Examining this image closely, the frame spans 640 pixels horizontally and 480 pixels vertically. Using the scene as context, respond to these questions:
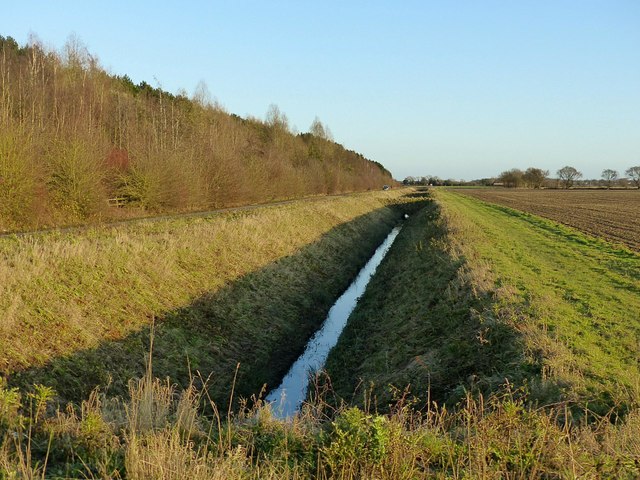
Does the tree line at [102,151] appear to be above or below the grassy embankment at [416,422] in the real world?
above

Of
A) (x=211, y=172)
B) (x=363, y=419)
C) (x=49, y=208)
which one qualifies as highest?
(x=211, y=172)

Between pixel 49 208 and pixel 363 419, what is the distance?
77.4 feet

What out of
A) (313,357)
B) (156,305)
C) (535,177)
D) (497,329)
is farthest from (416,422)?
(535,177)

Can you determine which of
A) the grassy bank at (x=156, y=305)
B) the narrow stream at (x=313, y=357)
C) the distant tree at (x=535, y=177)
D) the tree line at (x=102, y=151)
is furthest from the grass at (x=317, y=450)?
the distant tree at (x=535, y=177)

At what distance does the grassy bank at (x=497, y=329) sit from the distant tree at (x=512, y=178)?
160 m

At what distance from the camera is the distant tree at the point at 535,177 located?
537ft

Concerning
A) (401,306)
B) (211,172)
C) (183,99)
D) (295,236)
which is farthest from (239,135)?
(401,306)

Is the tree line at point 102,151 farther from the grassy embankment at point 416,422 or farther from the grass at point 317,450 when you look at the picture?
the grass at point 317,450

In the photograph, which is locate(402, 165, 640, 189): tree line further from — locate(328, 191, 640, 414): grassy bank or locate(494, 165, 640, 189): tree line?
locate(328, 191, 640, 414): grassy bank

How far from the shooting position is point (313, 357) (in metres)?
13.9

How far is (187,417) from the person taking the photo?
18.6ft

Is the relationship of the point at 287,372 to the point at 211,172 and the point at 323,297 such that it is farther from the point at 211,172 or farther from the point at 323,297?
the point at 211,172

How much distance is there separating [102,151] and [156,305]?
17.7 metres

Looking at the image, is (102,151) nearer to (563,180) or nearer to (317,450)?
(317,450)
